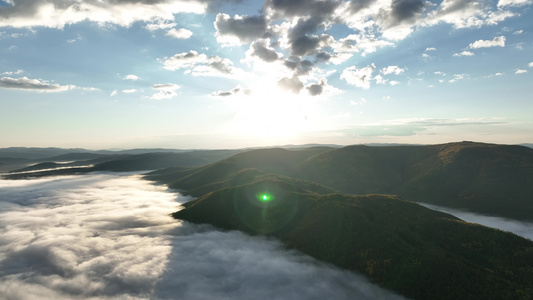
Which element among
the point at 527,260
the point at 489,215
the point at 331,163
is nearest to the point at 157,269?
the point at 527,260

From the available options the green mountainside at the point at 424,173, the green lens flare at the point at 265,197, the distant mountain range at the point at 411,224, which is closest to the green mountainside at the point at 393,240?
the green lens flare at the point at 265,197

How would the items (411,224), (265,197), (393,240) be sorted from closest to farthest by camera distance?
(393,240), (411,224), (265,197)

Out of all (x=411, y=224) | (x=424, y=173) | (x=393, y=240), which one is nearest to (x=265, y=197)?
(x=411, y=224)

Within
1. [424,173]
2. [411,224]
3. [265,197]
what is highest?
[265,197]

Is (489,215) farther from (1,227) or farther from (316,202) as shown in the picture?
(1,227)

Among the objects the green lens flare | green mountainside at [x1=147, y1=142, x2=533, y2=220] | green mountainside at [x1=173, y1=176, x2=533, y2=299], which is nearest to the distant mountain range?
green mountainside at [x1=173, y1=176, x2=533, y2=299]

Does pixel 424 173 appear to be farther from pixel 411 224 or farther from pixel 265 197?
pixel 265 197

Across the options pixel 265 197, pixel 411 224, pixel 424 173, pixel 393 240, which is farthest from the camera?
pixel 424 173

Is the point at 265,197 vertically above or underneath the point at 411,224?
above
